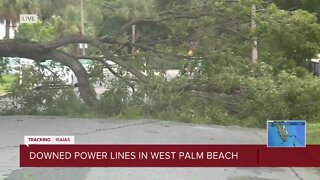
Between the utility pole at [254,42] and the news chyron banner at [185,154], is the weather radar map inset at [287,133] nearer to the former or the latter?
the news chyron banner at [185,154]

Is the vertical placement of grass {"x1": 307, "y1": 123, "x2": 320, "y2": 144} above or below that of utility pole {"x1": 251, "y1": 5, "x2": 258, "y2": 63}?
below

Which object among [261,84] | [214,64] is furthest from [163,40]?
[261,84]

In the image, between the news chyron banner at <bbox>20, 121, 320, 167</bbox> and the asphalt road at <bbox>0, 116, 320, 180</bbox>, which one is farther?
the news chyron banner at <bbox>20, 121, 320, 167</bbox>

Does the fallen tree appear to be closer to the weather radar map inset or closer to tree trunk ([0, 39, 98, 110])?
tree trunk ([0, 39, 98, 110])

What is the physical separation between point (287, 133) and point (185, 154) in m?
1.57

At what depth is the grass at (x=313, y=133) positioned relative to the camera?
31.5 feet

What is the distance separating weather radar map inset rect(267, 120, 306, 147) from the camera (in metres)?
7.35

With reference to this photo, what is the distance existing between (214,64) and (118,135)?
382cm

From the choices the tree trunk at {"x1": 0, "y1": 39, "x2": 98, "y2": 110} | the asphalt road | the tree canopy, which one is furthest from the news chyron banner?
the tree trunk at {"x1": 0, "y1": 39, "x2": 98, "y2": 110}

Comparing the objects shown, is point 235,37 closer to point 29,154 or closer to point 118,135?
point 118,135

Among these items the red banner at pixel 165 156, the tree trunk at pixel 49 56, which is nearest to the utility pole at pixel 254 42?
the tree trunk at pixel 49 56

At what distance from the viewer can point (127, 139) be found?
32.1ft

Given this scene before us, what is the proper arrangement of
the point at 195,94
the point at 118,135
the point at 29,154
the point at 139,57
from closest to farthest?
the point at 29,154, the point at 118,135, the point at 195,94, the point at 139,57

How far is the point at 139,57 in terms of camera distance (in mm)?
13852
